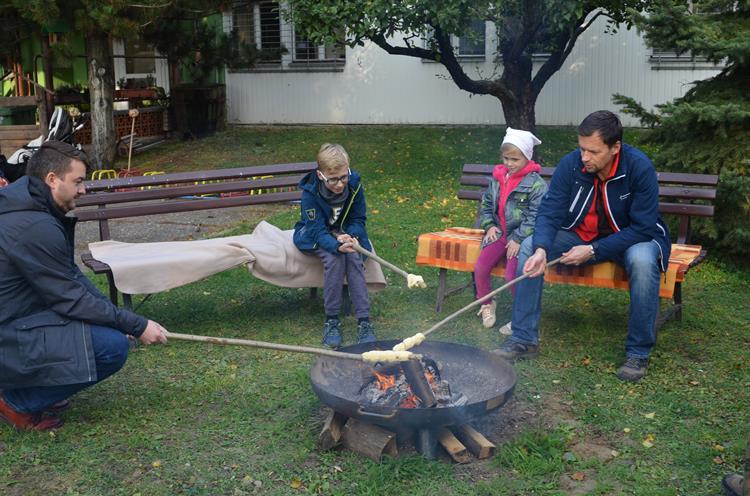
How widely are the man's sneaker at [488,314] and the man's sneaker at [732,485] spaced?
2.42 metres

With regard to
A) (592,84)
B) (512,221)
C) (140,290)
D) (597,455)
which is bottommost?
(597,455)

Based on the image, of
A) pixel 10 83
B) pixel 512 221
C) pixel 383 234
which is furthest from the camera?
pixel 10 83

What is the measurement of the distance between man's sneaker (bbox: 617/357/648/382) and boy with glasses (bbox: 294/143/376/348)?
1.53m

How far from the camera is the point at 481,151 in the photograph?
13398mm

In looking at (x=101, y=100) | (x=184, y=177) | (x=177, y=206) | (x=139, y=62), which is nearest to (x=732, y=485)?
(x=177, y=206)

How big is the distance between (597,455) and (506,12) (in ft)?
25.6

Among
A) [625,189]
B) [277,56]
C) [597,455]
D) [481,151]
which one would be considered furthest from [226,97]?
[597,455]

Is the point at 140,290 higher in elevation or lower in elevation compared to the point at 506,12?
lower

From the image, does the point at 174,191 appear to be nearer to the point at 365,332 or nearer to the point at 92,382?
the point at 365,332

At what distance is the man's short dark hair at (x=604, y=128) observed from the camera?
14.9 ft

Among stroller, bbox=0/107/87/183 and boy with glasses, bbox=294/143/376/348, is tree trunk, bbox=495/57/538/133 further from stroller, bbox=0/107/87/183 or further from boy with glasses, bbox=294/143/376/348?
boy with glasses, bbox=294/143/376/348

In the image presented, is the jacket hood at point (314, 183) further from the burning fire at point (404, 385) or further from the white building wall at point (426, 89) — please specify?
the white building wall at point (426, 89)

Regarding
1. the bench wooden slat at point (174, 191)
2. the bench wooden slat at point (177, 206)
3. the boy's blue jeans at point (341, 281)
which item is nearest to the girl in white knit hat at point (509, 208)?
the boy's blue jeans at point (341, 281)

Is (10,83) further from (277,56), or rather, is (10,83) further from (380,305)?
(380,305)
